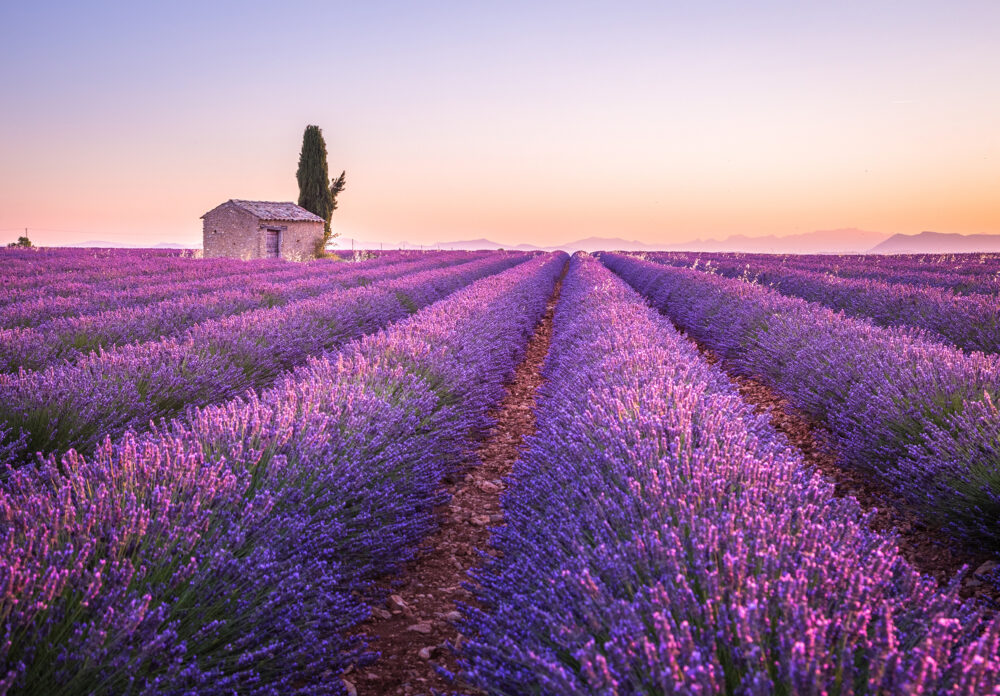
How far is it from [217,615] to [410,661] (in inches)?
32.3

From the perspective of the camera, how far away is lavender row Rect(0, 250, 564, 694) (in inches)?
49.6

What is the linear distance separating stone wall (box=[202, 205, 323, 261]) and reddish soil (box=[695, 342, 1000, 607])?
2143cm

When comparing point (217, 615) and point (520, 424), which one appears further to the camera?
point (520, 424)

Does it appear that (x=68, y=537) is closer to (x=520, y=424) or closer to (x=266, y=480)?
(x=266, y=480)

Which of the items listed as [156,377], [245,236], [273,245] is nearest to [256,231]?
[245,236]

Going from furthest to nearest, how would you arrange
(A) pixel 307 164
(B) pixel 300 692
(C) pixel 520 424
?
(A) pixel 307 164 < (C) pixel 520 424 < (B) pixel 300 692

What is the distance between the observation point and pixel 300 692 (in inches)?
59.5

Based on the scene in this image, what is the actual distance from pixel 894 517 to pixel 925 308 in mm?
4878

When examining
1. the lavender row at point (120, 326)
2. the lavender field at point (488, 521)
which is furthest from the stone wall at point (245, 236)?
the lavender field at point (488, 521)

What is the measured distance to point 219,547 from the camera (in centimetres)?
161

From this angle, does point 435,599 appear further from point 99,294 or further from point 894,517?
point 99,294

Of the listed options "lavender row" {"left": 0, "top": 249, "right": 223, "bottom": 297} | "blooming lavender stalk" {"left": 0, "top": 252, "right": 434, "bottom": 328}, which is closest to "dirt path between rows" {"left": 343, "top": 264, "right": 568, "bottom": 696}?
"blooming lavender stalk" {"left": 0, "top": 252, "right": 434, "bottom": 328}

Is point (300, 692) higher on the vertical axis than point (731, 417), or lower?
lower

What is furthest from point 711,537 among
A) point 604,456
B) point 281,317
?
point 281,317
